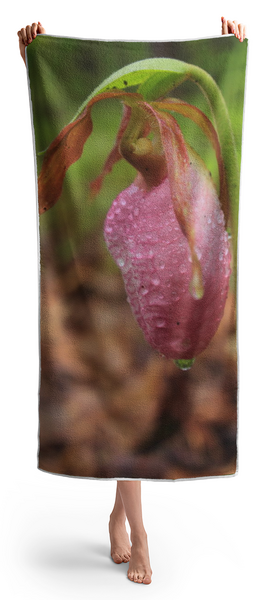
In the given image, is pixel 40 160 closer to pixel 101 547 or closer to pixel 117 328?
pixel 117 328

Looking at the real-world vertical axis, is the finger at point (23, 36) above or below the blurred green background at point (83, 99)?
above

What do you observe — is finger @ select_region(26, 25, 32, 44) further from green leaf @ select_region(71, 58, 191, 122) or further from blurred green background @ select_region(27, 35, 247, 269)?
green leaf @ select_region(71, 58, 191, 122)

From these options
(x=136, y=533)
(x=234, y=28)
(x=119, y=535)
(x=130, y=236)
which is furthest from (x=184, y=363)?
(x=234, y=28)

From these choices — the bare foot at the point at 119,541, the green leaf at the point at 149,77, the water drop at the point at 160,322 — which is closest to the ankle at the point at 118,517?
the bare foot at the point at 119,541

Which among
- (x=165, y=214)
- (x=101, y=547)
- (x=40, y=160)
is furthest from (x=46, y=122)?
(x=101, y=547)

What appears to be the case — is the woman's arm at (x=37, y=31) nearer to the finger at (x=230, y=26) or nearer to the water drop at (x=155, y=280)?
the finger at (x=230, y=26)

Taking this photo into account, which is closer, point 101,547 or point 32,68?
point 32,68
